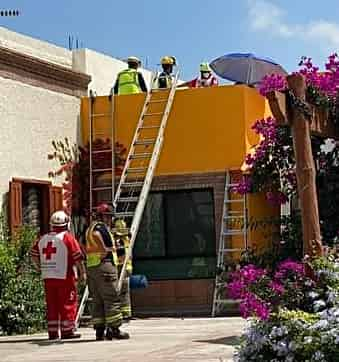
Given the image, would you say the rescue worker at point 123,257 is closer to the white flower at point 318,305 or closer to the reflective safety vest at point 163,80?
the reflective safety vest at point 163,80

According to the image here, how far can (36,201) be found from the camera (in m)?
17.5

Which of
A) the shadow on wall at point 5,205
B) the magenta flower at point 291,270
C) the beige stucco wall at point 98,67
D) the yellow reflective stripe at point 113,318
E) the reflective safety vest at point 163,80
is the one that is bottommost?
the yellow reflective stripe at point 113,318

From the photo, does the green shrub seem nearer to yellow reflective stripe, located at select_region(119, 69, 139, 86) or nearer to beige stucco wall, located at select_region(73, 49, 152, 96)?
yellow reflective stripe, located at select_region(119, 69, 139, 86)

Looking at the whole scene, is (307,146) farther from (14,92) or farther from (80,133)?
(80,133)

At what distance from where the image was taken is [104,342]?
39.4 ft

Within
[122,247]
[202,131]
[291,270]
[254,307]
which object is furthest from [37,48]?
[254,307]

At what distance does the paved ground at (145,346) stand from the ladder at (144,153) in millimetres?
3548

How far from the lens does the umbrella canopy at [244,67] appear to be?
19.2 m

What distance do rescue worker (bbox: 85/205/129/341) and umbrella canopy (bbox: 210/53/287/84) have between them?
7590 mm

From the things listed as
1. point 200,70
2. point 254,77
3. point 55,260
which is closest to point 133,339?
point 55,260

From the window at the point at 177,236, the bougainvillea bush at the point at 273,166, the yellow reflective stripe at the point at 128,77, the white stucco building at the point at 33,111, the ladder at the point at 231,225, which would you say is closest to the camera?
the bougainvillea bush at the point at 273,166

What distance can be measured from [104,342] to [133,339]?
1.48 feet

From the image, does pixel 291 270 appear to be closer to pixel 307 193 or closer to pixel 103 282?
pixel 307 193

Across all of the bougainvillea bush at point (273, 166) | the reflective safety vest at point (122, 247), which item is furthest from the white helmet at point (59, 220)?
the bougainvillea bush at point (273, 166)
